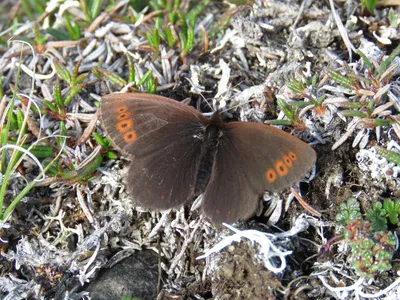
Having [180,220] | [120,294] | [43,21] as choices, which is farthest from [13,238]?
[43,21]

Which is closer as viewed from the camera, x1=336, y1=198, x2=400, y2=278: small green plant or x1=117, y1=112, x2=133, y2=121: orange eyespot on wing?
x1=336, y1=198, x2=400, y2=278: small green plant

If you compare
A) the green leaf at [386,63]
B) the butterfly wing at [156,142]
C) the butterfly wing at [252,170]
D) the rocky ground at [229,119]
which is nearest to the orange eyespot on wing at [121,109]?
the butterfly wing at [156,142]

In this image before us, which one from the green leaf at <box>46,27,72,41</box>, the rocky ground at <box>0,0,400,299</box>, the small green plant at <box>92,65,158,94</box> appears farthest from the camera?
the green leaf at <box>46,27,72,41</box>

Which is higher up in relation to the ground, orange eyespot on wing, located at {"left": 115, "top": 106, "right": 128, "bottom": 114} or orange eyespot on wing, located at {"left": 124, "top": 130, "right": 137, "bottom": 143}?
orange eyespot on wing, located at {"left": 115, "top": 106, "right": 128, "bottom": 114}

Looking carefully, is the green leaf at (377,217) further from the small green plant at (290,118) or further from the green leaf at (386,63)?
the green leaf at (386,63)

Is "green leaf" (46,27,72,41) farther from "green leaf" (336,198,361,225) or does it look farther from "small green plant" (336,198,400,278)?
"small green plant" (336,198,400,278)

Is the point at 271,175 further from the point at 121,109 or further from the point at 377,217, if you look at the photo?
the point at 121,109

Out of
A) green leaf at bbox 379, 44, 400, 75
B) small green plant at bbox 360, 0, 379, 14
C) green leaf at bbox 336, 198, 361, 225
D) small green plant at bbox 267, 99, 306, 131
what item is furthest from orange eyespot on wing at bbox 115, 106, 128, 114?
small green plant at bbox 360, 0, 379, 14

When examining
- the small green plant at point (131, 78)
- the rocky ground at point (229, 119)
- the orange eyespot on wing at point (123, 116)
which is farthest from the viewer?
the small green plant at point (131, 78)
